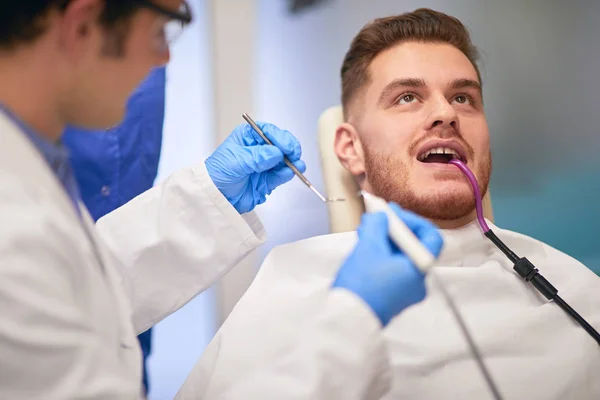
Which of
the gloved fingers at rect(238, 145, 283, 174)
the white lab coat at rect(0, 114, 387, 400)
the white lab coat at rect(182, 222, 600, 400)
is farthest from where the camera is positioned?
the gloved fingers at rect(238, 145, 283, 174)

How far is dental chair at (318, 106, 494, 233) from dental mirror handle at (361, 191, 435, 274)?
57 centimetres

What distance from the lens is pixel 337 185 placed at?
1.50 meters

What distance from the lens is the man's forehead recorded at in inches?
53.2

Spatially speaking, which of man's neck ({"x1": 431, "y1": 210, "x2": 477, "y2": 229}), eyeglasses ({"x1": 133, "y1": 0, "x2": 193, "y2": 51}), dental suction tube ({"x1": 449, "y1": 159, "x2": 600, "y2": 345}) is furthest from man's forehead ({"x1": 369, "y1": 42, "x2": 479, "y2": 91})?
eyeglasses ({"x1": 133, "y1": 0, "x2": 193, "y2": 51})

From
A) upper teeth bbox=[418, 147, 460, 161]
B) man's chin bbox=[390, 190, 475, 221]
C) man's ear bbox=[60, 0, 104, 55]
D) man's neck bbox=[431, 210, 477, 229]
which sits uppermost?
man's ear bbox=[60, 0, 104, 55]

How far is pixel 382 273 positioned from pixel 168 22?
47 cm

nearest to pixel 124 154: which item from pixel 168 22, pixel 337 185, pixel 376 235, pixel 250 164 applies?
pixel 250 164

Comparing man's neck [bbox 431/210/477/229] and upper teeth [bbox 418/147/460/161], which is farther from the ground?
upper teeth [bbox 418/147/460/161]

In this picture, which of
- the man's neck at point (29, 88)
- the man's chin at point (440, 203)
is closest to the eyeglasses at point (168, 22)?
the man's neck at point (29, 88)

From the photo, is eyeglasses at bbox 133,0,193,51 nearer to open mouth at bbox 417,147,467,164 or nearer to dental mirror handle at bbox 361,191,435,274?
dental mirror handle at bbox 361,191,435,274

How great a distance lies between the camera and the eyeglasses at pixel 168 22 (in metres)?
0.70

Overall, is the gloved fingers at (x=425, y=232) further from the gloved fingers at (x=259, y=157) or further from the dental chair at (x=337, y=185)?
the dental chair at (x=337, y=185)

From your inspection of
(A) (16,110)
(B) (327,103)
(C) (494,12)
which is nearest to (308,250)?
(B) (327,103)

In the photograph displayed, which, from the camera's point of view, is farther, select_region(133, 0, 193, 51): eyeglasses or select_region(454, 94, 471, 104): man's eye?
select_region(454, 94, 471, 104): man's eye
